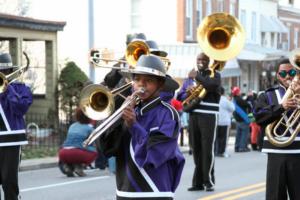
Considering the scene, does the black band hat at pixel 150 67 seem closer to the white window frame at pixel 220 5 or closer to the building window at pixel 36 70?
the building window at pixel 36 70

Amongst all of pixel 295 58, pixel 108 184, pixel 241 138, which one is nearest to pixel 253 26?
pixel 241 138

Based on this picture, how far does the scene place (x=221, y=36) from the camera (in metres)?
9.77

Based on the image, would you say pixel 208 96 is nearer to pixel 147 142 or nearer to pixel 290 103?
pixel 290 103

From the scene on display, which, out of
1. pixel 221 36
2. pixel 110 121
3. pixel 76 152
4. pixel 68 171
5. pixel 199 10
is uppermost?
pixel 199 10

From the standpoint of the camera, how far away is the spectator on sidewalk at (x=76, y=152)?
13.4 metres

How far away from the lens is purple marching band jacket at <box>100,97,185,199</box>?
524 cm

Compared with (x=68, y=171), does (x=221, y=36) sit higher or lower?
higher

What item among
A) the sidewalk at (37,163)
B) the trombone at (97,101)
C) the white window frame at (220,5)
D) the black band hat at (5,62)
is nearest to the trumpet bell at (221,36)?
Result: the black band hat at (5,62)

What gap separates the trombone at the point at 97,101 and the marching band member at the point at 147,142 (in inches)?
6.0

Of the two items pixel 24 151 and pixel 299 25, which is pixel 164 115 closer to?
pixel 24 151

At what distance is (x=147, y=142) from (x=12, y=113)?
2.98 metres

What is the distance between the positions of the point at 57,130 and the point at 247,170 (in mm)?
7309

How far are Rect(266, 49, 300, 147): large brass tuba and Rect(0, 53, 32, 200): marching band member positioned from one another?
8.56 ft

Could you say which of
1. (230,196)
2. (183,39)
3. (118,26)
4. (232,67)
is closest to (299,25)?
(232,67)
